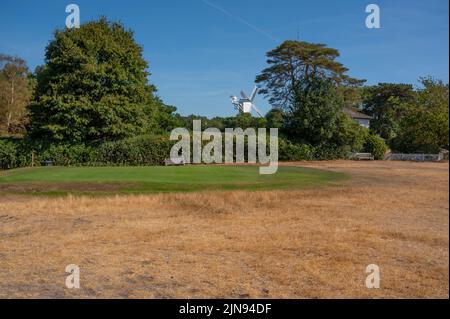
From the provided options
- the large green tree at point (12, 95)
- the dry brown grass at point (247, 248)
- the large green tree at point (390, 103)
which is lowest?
the dry brown grass at point (247, 248)

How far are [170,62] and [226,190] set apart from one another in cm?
544

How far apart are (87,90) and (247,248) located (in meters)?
23.3

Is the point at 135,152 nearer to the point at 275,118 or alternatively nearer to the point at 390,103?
the point at 275,118

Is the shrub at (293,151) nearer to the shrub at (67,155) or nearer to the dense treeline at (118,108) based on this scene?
the dense treeline at (118,108)

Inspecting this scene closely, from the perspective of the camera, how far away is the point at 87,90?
2616 cm

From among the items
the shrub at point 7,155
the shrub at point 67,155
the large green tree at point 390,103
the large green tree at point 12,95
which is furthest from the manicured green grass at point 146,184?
the large green tree at point 12,95

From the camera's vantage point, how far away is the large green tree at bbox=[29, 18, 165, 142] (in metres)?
25.5

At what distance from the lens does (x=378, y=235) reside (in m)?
5.27

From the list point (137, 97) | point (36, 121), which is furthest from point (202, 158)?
point (36, 121)

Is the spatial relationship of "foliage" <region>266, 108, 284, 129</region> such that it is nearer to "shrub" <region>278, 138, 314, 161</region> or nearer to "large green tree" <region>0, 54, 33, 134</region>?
"shrub" <region>278, 138, 314, 161</region>

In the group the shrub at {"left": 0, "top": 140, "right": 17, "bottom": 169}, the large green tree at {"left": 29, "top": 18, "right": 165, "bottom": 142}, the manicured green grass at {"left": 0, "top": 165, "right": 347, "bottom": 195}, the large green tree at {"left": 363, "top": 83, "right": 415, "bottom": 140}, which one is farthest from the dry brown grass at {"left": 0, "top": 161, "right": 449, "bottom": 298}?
the shrub at {"left": 0, "top": 140, "right": 17, "bottom": 169}

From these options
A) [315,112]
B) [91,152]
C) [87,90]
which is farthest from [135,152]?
[315,112]

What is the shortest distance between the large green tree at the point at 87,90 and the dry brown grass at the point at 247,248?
17.8m

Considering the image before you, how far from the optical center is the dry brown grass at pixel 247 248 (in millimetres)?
3496
